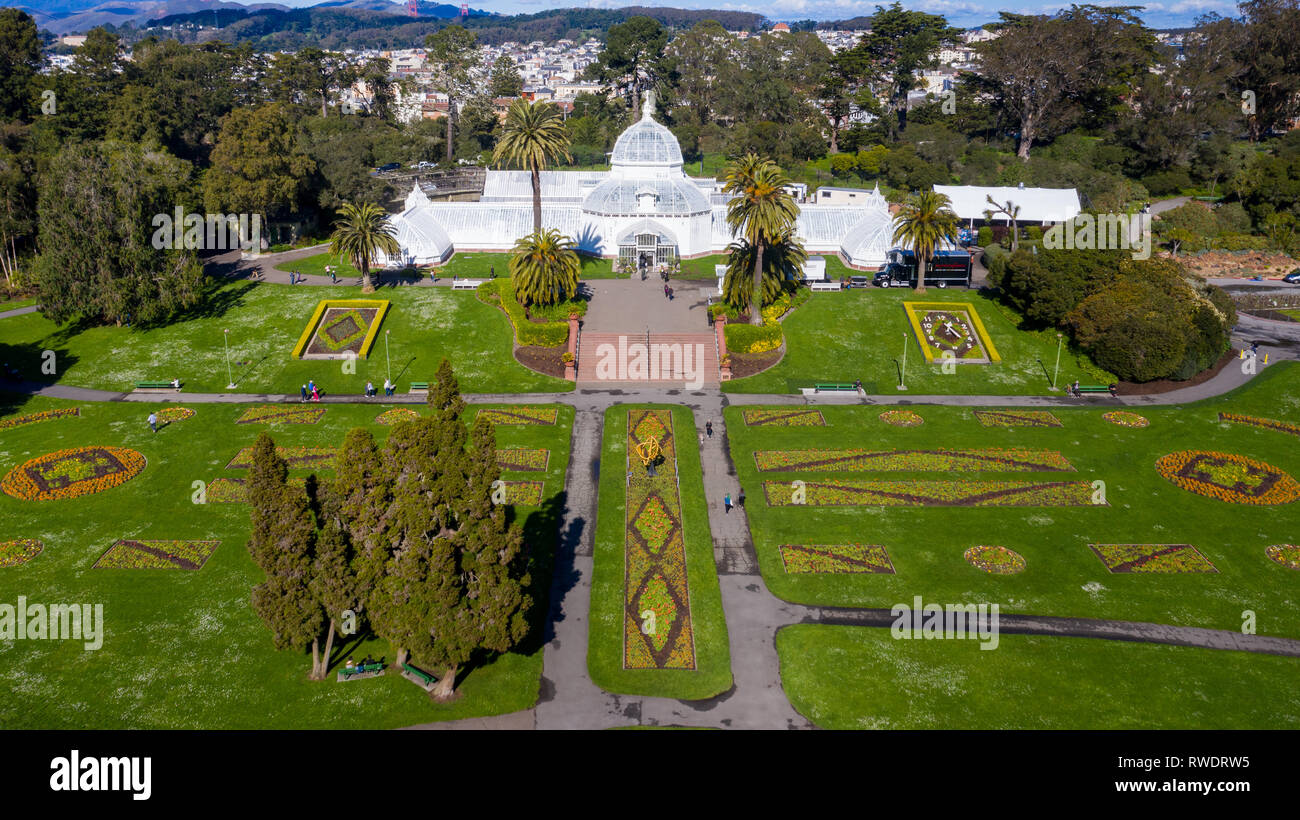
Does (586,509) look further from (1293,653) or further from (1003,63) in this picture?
(1003,63)

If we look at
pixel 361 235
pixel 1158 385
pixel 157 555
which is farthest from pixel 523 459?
pixel 1158 385

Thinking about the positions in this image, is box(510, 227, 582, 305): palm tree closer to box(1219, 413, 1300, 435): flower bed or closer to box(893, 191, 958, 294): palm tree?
box(893, 191, 958, 294): palm tree

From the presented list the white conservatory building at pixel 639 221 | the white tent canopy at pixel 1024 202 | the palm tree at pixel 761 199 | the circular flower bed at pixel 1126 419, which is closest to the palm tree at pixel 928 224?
the white conservatory building at pixel 639 221

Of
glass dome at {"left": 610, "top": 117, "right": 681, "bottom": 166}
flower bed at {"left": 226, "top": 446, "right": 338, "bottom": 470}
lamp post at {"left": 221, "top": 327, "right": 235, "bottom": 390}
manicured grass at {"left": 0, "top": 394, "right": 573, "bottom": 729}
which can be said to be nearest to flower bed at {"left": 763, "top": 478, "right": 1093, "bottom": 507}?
manicured grass at {"left": 0, "top": 394, "right": 573, "bottom": 729}

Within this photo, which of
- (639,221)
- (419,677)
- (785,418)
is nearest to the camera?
(419,677)

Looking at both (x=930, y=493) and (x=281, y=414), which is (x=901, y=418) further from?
(x=281, y=414)

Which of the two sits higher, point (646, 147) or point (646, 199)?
point (646, 147)
